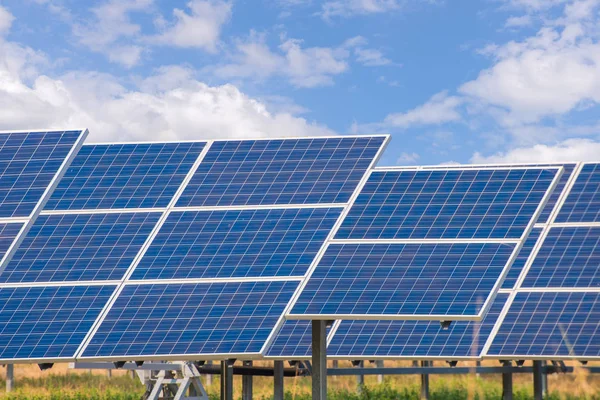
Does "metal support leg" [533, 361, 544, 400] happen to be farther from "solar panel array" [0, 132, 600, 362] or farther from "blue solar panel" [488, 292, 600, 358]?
"solar panel array" [0, 132, 600, 362]

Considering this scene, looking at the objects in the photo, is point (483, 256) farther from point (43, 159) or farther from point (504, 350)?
point (43, 159)

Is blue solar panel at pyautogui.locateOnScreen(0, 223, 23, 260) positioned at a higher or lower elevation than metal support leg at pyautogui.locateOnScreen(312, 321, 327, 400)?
higher

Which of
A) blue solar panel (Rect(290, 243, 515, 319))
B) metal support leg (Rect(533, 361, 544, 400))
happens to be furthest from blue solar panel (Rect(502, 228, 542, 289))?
blue solar panel (Rect(290, 243, 515, 319))

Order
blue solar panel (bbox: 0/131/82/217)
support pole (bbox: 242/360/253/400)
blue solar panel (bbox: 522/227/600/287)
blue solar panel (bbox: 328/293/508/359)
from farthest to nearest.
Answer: support pole (bbox: 242/360/253/400) < blue solar panel (bbox: 522/227/600/287) < blue solar panel (bbox: 328/293/508/359) < blue solar panel (bbox: 0/131/82/217)

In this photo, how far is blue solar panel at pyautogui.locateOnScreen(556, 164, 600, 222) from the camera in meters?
29.9

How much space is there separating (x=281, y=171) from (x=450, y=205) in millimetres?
3935

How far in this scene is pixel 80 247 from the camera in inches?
798

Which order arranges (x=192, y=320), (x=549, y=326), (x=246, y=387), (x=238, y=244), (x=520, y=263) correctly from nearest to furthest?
(x=192, y=320), (x=238, y=244), (x=549, y=326), (x=520, y=263), (x=246, y=387)

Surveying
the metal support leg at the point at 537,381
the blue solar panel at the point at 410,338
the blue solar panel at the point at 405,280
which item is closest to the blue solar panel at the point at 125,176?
the blue solar panel at the point at 405,280

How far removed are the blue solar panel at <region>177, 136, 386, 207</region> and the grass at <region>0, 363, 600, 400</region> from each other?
183 inches

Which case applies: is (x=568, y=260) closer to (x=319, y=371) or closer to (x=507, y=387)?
(x=507, y=387)

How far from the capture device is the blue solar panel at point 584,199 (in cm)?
2994

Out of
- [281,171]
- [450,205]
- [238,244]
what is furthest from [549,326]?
[238,244]

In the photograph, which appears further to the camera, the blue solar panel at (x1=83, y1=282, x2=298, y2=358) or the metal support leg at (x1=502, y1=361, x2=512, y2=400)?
the metal support leg at (x1=502, y1=361, x2=512, y2=400)
